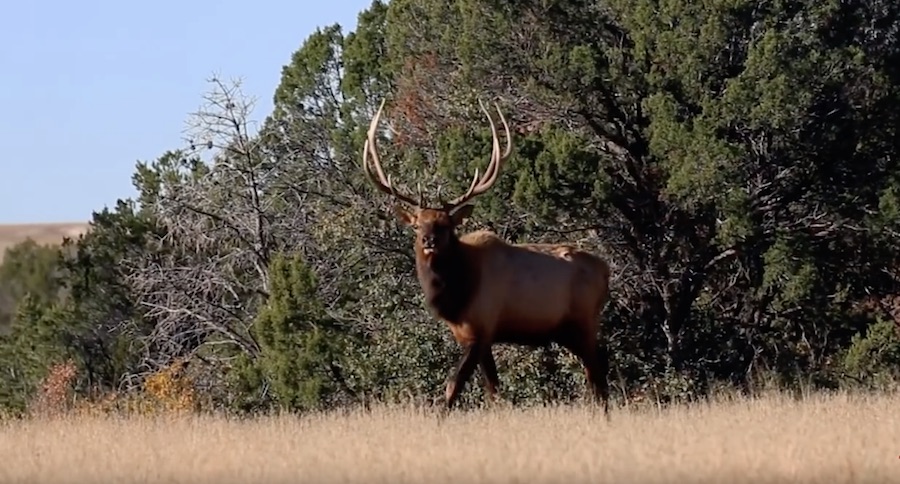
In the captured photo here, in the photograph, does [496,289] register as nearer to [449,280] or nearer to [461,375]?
[449,280]

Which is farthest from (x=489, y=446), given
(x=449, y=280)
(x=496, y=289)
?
(x=496, y=289)

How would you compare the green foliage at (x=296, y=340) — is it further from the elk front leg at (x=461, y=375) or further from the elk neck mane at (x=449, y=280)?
the elk front leg at (x=461, y=375)

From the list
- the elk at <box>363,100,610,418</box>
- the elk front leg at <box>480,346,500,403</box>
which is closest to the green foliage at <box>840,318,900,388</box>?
the elk at <box>363,100,610,418</box>

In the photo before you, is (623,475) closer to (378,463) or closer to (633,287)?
(378,463)

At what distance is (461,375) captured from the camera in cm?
1440

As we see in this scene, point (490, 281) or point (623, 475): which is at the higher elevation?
point (490, 281)

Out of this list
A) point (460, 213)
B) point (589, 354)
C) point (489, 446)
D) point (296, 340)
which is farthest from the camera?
point (296, 340)

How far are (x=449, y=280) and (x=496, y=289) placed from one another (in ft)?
1.94

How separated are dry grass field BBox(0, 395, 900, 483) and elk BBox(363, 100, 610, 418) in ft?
3.43

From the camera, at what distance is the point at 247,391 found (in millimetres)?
22953

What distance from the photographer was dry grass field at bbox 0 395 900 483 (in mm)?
9625

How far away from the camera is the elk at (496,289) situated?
14688 millimetres

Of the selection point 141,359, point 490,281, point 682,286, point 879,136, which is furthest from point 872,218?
point 141,359

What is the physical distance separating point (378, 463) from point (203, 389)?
1412 centimetres
